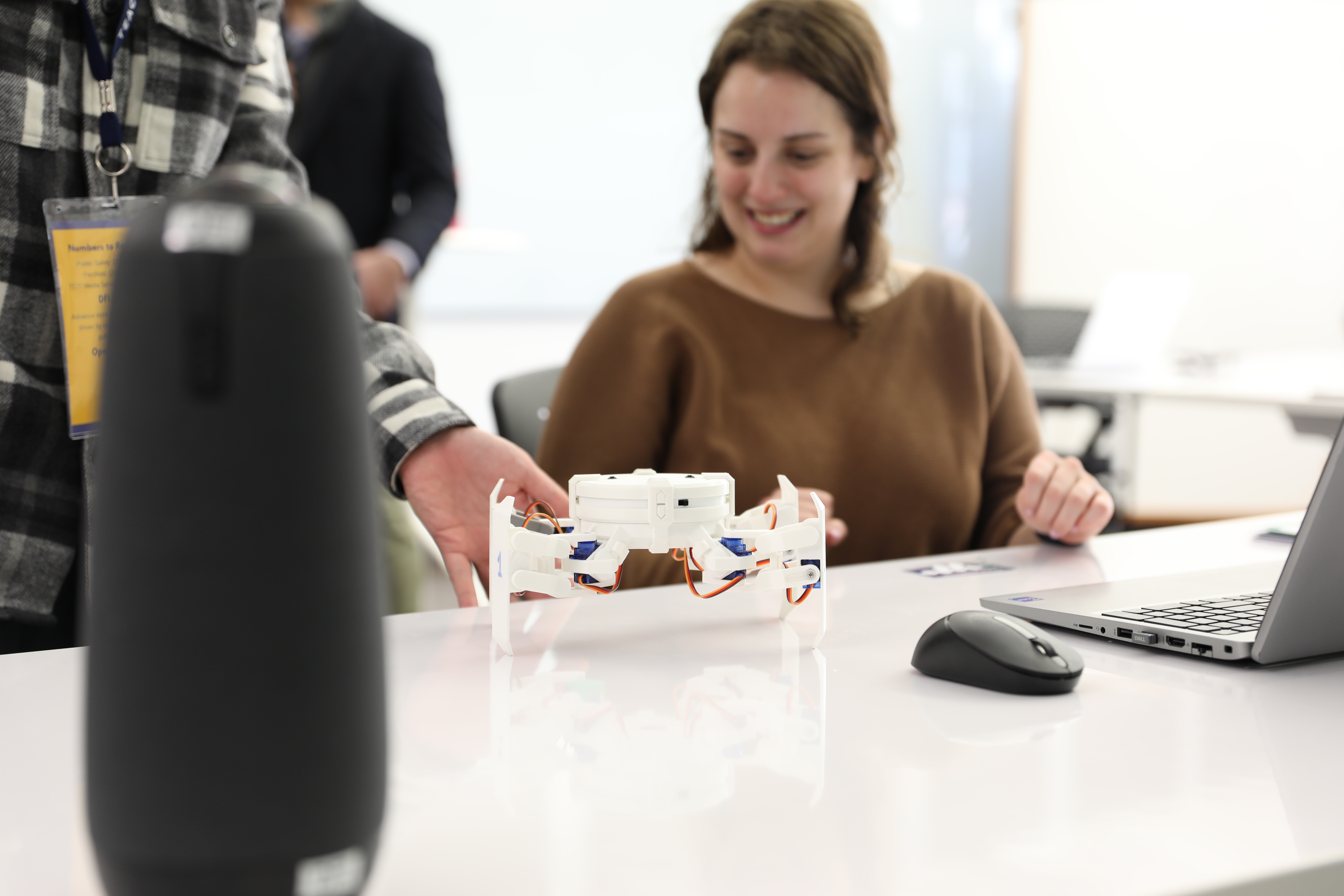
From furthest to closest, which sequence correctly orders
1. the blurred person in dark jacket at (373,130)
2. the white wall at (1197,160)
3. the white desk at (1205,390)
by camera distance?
the white wall at (1197,160), the white desk at (1205,390), the blurred person in dark jacket at (373,130)

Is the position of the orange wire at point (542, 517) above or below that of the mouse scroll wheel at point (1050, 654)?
above

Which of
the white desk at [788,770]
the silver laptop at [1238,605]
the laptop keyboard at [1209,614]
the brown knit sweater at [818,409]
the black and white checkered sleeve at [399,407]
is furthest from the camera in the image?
the brown knit sweater at [818,409]

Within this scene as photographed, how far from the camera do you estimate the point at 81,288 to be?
34.6 inches

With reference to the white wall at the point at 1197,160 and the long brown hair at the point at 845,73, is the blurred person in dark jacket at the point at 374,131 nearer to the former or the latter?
the long brown hair at the point at 845,73

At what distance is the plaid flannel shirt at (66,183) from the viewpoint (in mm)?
900

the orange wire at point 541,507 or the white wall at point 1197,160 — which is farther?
the white wall at point 1197,160

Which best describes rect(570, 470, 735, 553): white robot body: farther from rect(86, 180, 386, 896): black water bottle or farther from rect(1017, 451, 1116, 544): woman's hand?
rect(1017, 451, 1116, 544): woman's hand

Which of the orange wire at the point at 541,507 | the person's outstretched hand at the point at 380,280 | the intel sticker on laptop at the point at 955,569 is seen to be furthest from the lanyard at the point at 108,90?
the person's outstretched hand at the point at 380,280

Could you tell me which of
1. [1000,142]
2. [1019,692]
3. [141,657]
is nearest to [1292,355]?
[1000,142]

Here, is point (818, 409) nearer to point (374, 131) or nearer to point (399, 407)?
point (399, 407)

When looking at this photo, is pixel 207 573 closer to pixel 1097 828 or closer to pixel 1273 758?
pixel 1097 828

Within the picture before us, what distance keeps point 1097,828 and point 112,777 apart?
377mm

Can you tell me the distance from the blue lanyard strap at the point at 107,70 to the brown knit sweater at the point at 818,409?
2.26ft

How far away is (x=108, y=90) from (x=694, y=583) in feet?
2.08
